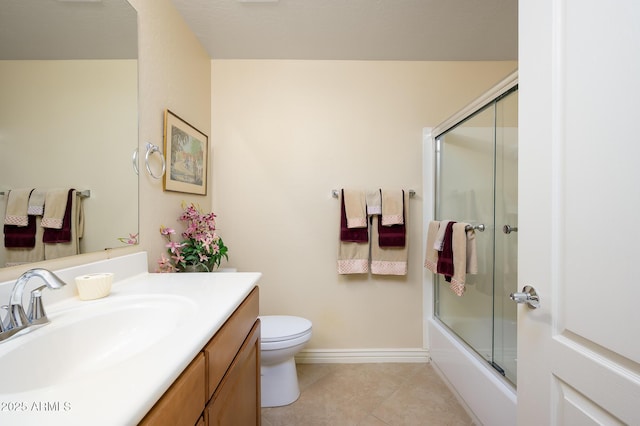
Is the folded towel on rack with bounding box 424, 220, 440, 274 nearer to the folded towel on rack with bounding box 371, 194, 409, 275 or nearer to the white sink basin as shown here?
the folded towel on rack with bounding box 371, 194, 409, 275

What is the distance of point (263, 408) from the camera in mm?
1525

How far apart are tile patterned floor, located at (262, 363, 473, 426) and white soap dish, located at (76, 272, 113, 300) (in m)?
1.06

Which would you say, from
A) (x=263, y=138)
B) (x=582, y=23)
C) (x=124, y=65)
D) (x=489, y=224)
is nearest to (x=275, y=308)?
(x=263, y=138)

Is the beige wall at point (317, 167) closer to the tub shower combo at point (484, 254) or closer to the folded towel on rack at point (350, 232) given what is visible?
the folded towel on rack at point (350, 232)

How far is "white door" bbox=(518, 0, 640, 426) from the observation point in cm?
51

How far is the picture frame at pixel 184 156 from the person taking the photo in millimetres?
1446

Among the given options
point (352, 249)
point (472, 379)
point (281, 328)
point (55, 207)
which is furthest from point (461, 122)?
point (55, 207)

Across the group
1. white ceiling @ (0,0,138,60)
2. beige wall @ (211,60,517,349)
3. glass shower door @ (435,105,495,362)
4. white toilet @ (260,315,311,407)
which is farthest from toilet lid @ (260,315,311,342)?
white ceiling @ (0,0,138,60)

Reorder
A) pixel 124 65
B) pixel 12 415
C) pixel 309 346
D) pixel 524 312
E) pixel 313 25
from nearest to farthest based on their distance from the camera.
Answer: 1. pixel 12 415
2. pixel 524 312
3. pixel 124 65
4. pixel 313 25
5. pixel 309 346

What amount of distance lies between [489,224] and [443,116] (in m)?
0.93

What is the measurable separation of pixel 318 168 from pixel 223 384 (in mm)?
1517

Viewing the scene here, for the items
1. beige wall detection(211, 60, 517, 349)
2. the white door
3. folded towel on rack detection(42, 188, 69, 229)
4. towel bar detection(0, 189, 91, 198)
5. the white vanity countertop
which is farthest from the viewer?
beige wall detection(211, 60, 517, 349)

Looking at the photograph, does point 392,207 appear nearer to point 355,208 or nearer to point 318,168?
point 355,208

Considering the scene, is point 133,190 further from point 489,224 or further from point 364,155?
point 489,224
